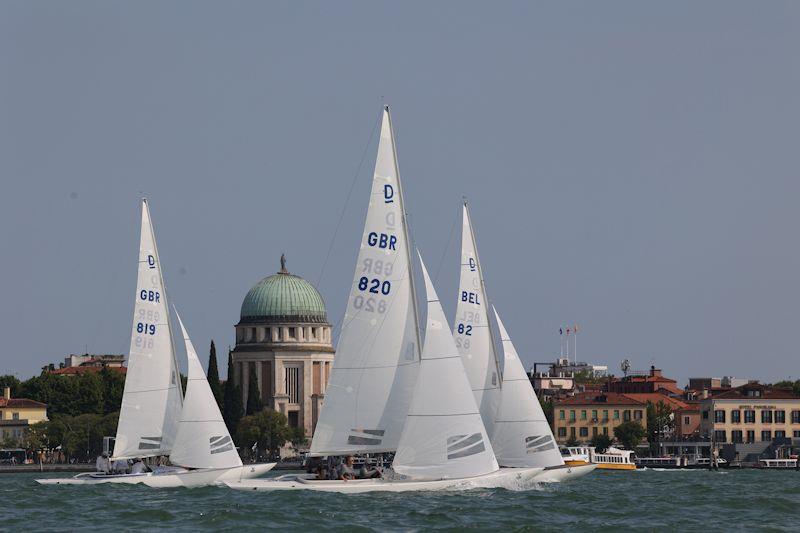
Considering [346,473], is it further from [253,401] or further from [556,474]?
[253,401]

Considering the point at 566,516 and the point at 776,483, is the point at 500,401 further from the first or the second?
→ the point at 776,483

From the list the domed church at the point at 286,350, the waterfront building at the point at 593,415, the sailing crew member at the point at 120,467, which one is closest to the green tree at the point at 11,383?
the domed church at the point at 286,350

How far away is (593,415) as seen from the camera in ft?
546

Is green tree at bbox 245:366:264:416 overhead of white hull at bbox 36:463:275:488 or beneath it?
overhead

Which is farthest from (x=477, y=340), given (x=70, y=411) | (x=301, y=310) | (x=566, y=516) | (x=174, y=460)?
(x=301, y=310)

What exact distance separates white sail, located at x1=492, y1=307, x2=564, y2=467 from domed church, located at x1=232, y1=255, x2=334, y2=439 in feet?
377

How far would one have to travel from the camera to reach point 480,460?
173ft

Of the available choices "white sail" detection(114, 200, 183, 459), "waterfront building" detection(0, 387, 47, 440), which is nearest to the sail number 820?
"white sail" detection(114, 200, 183, 459)

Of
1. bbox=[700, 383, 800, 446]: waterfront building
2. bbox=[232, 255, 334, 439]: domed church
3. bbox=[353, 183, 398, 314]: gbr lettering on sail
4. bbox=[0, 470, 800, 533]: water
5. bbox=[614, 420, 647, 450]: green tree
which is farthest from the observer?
bbox=[232, 255, 334, 439]: domed church

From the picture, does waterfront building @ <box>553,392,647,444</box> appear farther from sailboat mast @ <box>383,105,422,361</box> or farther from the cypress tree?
sailboat mast @ <box>383,105,422,361</box>

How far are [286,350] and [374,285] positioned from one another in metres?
131

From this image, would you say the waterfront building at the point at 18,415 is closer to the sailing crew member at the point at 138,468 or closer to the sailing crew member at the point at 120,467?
the sailing crew member at the point at 120,467

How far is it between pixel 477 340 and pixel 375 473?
14.6 metres

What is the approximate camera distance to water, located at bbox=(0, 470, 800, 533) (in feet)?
154
